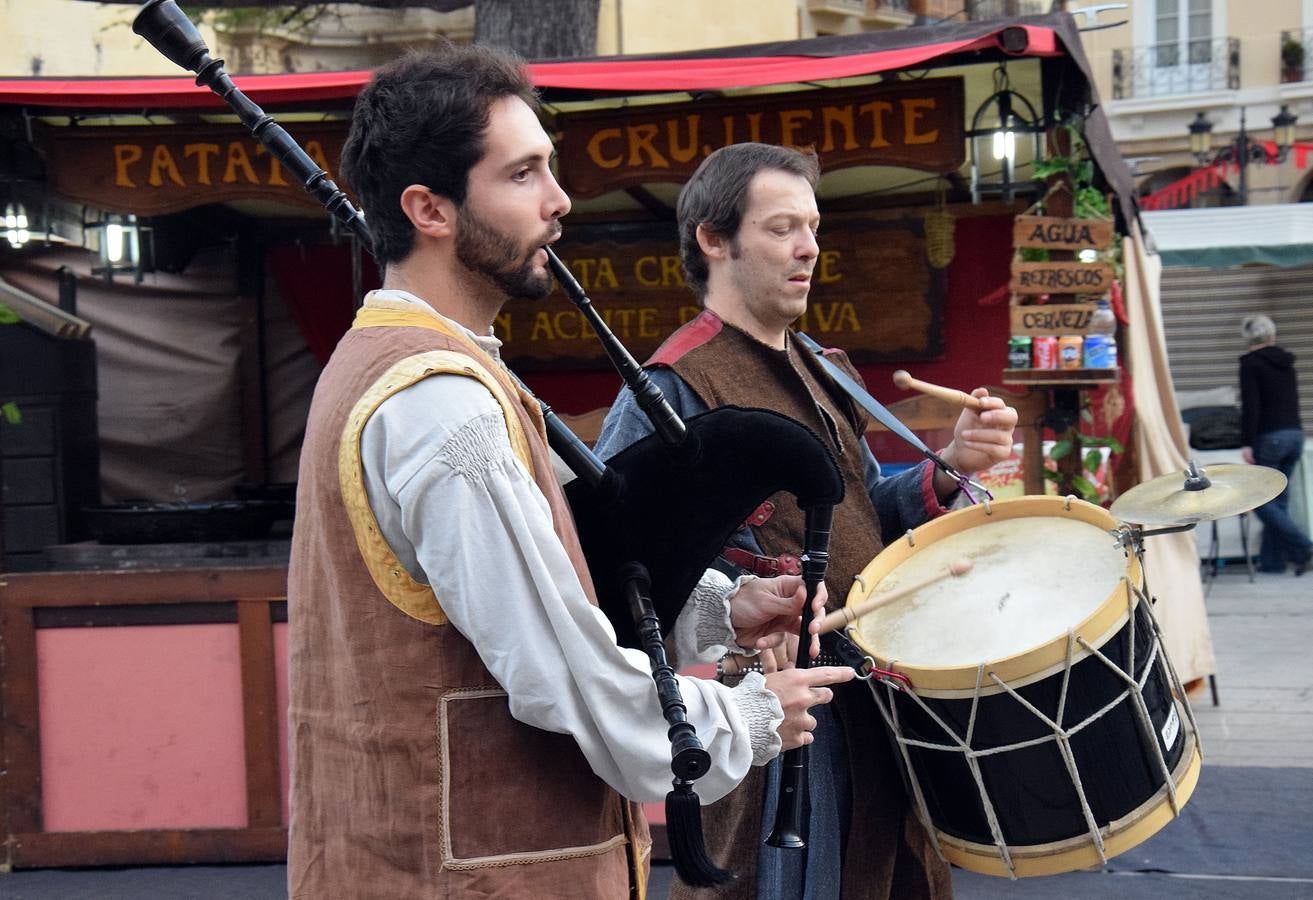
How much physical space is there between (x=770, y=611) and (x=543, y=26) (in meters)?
5.27

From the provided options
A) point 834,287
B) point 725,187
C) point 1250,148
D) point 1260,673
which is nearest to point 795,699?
point 725,187

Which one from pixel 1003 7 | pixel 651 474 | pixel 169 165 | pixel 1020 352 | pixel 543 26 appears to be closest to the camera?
pixel 651 474

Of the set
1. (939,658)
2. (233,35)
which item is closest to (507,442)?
(939,658)

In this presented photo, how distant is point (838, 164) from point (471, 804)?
146 inches

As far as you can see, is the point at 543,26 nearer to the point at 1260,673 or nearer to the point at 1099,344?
the point at 1099,344

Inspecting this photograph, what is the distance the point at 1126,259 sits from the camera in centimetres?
625

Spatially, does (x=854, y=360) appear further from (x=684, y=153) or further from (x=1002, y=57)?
(x=1002, y=57)

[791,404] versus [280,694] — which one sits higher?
[791,404]

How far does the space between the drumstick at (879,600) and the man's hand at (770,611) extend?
0.27ft

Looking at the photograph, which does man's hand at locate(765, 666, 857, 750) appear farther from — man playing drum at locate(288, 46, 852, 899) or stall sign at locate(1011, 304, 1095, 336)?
stall sign at locate(1011, 304, 1095, 336)

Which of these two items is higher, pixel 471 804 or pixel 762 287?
pixel 762 287

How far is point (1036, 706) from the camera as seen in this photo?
93.8 inches

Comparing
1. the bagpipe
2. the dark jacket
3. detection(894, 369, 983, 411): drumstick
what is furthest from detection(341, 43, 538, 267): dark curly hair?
the dark jacket

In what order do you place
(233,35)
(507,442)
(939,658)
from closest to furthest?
(507,442) → (939,658) → (233,35)
